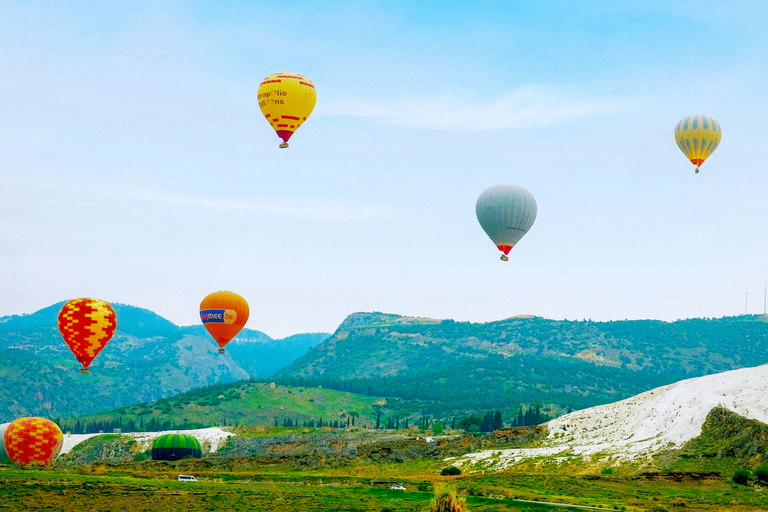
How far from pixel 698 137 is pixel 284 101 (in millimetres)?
46307

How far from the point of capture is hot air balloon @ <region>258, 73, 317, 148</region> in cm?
9588

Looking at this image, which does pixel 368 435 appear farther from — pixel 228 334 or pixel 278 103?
pixel 278 103

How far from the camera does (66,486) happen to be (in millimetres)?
85188

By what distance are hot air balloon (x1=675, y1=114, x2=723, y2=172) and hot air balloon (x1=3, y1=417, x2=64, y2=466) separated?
83.8 m

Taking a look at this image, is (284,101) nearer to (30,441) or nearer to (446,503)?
(30,441)

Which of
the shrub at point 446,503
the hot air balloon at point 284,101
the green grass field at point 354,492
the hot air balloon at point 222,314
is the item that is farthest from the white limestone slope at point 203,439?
the shrub at point 446,503

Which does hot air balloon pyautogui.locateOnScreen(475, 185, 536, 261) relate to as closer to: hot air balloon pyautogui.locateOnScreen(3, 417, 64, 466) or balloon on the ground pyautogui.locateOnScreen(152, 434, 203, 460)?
hot air balloon pyautogui.locateOnScreen(3, 417, 64, 466)

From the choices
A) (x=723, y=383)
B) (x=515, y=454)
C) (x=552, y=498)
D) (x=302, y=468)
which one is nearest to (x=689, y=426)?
(x=723, y=383)

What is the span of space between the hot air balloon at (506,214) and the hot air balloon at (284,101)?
69.4ft

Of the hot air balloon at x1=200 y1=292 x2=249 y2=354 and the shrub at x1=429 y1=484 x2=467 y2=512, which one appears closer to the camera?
the shrub at x1=429 y1=484 x2=467 y2=512

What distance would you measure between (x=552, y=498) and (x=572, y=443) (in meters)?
40.4

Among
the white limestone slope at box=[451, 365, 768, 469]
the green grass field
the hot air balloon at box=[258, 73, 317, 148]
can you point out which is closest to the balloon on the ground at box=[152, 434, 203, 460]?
the green grass field

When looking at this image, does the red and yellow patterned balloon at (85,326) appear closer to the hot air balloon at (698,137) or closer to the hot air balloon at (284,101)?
the hot air balloon at (284,101)

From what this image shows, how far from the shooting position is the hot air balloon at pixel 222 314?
117 meters
